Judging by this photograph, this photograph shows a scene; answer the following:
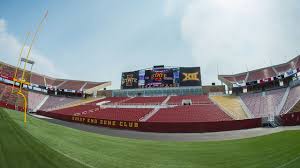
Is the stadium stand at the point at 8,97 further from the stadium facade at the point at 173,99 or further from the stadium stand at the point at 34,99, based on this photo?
the stadium stand at the point at 34,99

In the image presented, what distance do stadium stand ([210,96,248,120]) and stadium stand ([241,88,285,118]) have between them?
1665 mm

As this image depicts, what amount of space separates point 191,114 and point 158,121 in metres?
6.11

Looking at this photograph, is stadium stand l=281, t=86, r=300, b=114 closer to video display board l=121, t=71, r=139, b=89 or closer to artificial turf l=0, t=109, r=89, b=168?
artificial turf l=0, t=109, r=89, b=168

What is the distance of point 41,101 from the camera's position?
52781 mm

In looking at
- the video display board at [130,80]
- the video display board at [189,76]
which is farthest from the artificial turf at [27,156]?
the video display board at [130,80]

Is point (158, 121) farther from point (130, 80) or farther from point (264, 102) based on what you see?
point (130, 80)

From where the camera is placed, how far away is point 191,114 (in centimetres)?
3231

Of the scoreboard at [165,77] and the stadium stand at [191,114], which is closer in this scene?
the stadium stand at [191,114]

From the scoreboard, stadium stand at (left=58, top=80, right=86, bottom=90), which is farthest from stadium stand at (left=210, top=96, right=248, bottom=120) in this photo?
stadium stand at (left=58, top=80, right=86, bottom=90)

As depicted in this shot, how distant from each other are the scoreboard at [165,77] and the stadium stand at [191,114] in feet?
41.1

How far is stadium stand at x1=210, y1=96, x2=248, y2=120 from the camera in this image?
31.9 m

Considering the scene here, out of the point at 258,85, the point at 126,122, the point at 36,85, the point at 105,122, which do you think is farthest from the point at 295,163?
the point at 36,85

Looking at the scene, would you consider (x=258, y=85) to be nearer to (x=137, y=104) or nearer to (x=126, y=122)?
(x=137, y=104)

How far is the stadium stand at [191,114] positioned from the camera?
29734 millimetres
